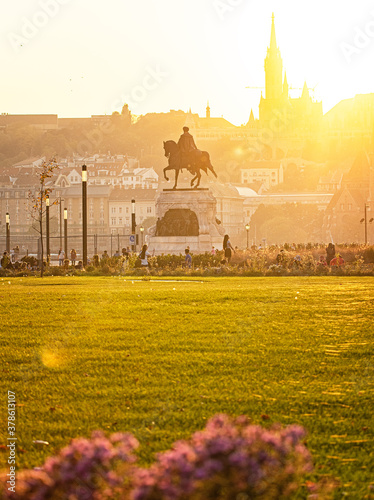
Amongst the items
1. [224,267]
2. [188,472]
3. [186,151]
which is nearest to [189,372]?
A: [188,472]

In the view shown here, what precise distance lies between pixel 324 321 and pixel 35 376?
5441 millimetres

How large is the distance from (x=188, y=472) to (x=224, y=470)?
13cm

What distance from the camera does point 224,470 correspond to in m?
3.21

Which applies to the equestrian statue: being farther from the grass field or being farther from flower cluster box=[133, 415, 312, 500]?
flower cluster box=[133, 415, 312, 500]

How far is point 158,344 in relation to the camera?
10641 mm

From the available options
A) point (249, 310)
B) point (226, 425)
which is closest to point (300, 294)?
point (249, 310)

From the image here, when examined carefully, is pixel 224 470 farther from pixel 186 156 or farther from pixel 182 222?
pixel 186 156

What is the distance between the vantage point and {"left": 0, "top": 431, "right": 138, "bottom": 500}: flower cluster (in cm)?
325

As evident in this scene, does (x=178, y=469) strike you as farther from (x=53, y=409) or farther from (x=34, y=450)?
(x=53, y=409)

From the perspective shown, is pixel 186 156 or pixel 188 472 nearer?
pixel 188 472

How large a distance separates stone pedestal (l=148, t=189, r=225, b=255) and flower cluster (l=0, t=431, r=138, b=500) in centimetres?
3610

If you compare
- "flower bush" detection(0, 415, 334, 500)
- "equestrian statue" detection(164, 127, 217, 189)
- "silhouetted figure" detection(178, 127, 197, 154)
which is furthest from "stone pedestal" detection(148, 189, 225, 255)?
"flower bush" detection(0, 415, 334, 500)

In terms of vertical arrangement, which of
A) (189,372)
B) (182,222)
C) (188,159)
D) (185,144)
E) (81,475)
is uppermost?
(185,144)

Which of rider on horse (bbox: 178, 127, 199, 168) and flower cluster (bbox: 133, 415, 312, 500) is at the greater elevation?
rider on horse (bbox: 178, 127, 199, 168)
